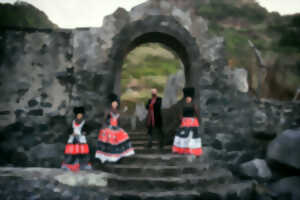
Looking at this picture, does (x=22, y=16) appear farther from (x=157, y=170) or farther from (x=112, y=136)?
(x=157, y=170)

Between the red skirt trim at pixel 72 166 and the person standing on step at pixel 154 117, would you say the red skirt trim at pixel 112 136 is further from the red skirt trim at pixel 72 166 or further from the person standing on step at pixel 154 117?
the person standing on step at pixel 154 117

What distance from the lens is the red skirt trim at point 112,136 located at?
5203 millimetres

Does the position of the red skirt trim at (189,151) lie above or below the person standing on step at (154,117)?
below

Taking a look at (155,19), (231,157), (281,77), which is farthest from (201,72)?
(281,77)

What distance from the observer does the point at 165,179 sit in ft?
14.7

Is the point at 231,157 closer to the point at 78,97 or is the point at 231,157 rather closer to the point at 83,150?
the point at 83,150

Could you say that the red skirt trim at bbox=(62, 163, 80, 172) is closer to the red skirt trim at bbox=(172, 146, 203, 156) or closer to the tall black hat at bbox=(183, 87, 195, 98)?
the red skirt trim at bbox=(172, 146, 203, 156)

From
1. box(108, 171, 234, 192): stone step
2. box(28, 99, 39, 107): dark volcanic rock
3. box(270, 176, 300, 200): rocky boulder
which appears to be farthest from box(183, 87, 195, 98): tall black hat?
box(28, 99, 39, 107): dark volcanic rock

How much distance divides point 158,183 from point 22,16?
12393mm

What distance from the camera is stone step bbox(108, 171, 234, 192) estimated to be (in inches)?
174

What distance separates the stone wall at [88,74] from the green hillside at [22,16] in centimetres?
594

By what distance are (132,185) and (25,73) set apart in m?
3.97

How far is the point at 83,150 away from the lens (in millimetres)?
5297

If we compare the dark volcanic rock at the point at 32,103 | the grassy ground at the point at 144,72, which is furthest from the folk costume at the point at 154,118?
the grassy ground at the point at 144,72
